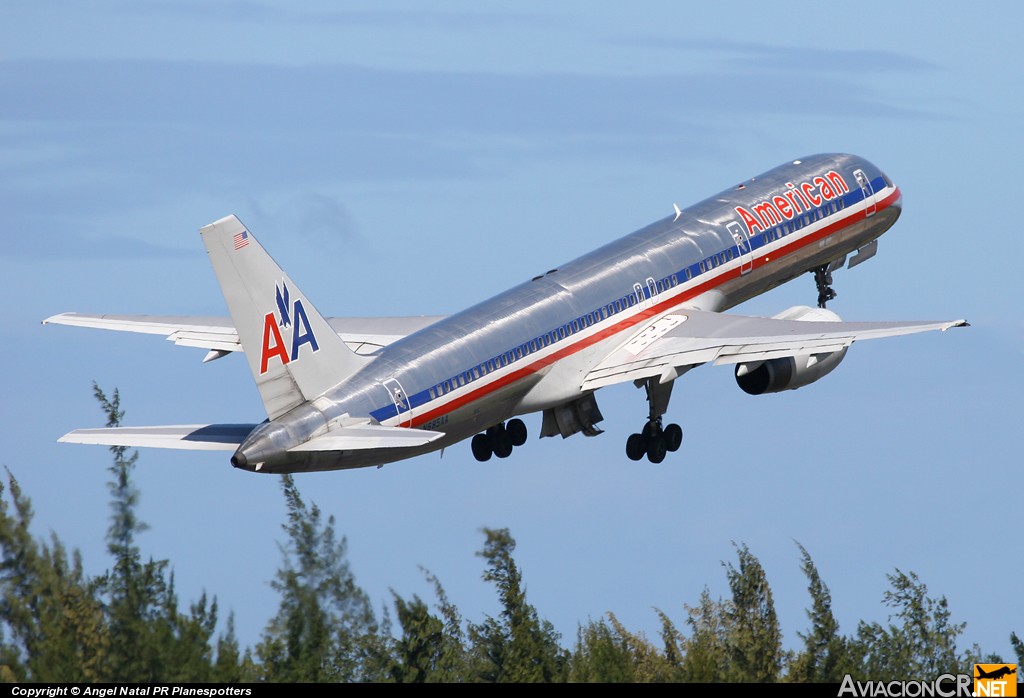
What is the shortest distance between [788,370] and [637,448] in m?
A: 5.12

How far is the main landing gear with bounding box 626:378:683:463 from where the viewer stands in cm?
6362

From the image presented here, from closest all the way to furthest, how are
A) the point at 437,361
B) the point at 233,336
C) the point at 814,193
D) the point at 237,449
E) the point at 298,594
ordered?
the point at 298,594 → the point at 237,449 → the point at 437,361 → the point at 233,336 → the point at 814,193

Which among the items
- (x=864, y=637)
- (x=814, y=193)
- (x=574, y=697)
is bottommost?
(x=574, y=697)

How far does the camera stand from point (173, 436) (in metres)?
52.1

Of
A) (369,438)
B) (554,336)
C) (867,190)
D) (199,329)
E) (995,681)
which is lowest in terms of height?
(995,681)

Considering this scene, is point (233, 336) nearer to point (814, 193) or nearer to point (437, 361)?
point (437, 361)

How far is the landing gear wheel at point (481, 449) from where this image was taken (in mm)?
66125

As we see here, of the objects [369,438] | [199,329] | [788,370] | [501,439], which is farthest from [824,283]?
[369,438]

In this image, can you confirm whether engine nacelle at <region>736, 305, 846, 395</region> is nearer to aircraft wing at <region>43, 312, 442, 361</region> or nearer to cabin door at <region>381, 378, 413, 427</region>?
aircraft wing at <region>43, 312, 442, 361</region>

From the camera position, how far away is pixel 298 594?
4756 centimetres

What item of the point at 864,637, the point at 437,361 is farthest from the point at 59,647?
the point at 864,637

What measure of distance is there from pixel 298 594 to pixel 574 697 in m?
6.59

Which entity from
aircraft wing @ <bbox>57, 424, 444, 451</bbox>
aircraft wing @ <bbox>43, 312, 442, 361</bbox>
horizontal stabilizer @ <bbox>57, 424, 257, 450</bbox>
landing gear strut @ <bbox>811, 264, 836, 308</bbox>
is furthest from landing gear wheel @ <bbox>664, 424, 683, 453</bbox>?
horizontal stabilizer @ <bbox>57, 424, 257, 450</bbox>

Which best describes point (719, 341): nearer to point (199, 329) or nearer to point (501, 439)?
point (501, 439)
